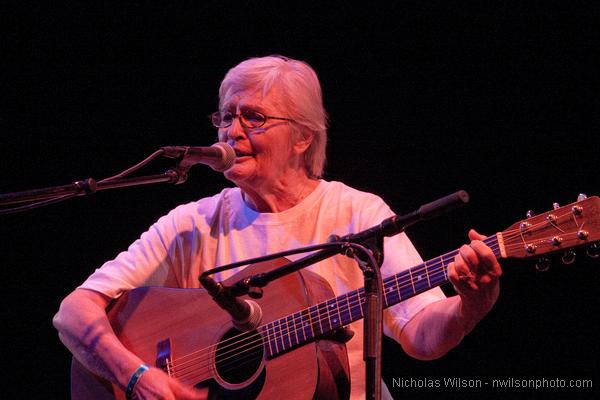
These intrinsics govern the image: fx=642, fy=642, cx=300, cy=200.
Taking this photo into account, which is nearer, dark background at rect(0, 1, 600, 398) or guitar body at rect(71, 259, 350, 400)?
guitar body at rect(71, 259, 350, 400)

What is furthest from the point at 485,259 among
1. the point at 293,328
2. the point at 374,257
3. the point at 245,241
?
the point at 245,241

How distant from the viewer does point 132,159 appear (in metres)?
4.54

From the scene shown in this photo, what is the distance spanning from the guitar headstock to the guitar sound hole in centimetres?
112

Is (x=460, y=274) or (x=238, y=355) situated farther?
(x=238, y=355)

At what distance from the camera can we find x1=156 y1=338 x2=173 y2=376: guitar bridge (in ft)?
9.59

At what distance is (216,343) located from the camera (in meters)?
2.81

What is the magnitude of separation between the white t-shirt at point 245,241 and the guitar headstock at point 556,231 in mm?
712

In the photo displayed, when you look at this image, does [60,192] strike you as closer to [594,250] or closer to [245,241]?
[245,241]

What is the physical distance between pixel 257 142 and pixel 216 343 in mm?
987

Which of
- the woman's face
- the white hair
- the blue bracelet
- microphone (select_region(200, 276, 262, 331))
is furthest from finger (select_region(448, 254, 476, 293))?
the blue bracelet

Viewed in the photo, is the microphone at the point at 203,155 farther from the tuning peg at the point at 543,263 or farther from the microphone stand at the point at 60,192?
the tuning peg at the point at 543,263

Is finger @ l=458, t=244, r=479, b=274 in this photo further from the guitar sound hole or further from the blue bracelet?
the blue bracelet

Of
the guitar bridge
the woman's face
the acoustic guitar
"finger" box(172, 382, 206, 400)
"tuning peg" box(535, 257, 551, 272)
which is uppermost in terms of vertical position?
the woman's face

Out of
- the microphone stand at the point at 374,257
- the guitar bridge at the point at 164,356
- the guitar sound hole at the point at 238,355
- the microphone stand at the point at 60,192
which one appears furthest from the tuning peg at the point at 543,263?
the guitar bridge at the point at 164,356
